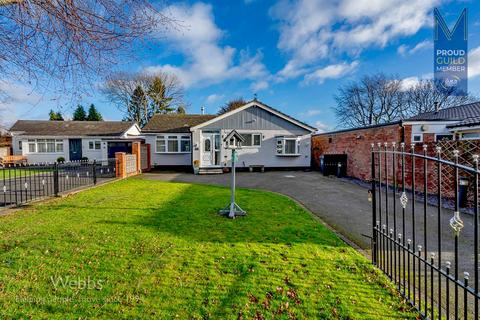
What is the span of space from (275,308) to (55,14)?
16.9 feet

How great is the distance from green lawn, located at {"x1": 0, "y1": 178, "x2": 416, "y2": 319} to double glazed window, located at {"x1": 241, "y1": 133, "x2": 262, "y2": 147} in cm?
1201

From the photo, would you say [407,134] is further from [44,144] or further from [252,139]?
[44,144]

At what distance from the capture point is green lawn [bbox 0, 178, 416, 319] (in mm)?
2643

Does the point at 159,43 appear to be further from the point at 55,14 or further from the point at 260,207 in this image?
the point at 260,207

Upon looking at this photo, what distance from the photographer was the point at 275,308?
2.68 m

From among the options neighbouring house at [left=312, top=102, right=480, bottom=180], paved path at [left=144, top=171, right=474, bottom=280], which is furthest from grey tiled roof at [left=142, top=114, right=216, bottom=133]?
neighbouring house at [left=312, top=102, right=480, bottom=180]

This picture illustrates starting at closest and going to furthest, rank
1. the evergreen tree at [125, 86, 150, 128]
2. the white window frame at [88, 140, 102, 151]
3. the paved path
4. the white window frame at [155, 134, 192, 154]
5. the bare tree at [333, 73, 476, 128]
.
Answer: the paved path → the white window frame at [155, 134, 192, 154] → the white window frame at [88, 140, 102, 151] → the bare tree at [333, 73, 476, 128] → the evergreen tree at [125, 86, 150, 128]

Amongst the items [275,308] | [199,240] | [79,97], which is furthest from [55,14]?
[275,308]

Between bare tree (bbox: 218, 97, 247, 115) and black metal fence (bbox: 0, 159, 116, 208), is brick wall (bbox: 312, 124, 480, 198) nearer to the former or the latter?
black metal fence (bbox: 0, 159, 116, 208)

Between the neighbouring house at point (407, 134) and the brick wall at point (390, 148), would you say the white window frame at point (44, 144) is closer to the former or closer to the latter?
the brick wall at point (390, 148)

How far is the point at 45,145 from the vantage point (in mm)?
23141

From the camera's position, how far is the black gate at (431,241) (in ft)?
6.93

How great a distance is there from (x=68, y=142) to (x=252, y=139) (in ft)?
64.5

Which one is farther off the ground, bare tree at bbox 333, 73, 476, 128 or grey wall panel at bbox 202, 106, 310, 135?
bare tree at bbox 333, 73, 476, 128
